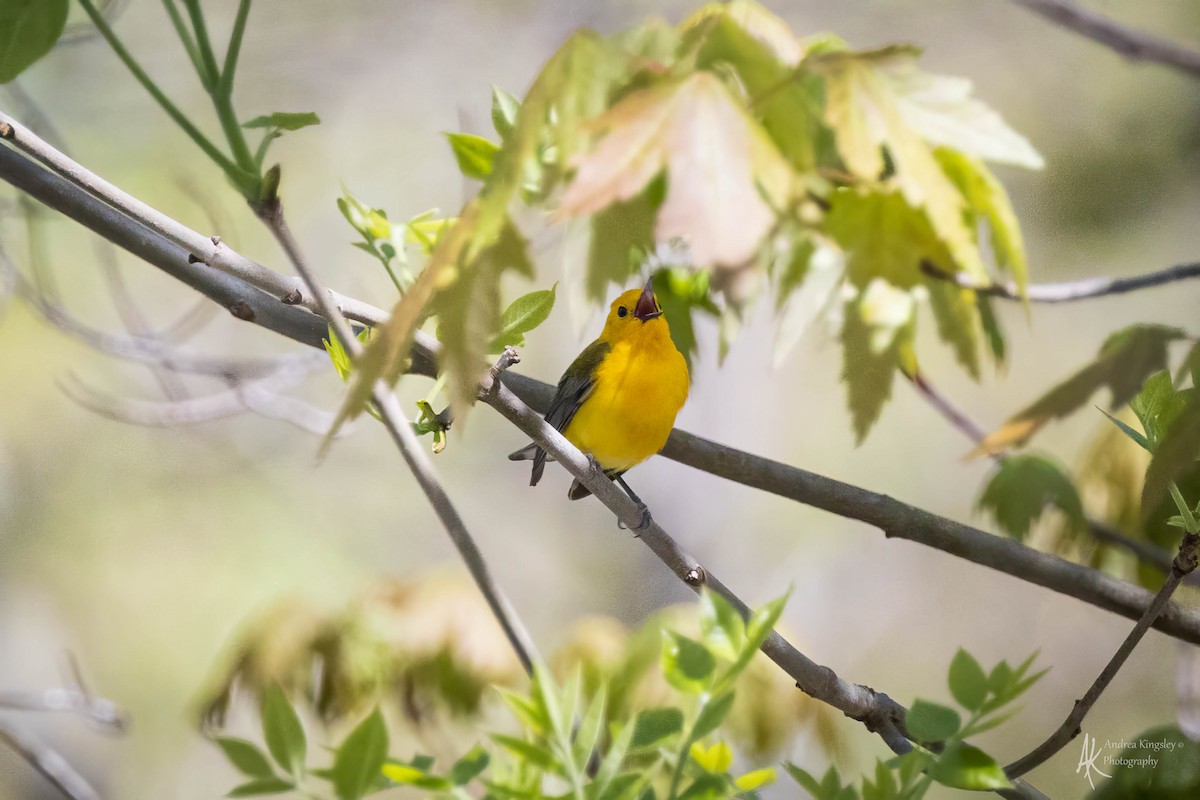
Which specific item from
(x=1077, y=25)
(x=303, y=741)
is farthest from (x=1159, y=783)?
(x=303, y=741)

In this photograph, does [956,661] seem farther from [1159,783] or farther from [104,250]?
[104,250]

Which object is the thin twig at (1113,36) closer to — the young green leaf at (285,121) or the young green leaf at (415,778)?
the young green leaf at (285,121)

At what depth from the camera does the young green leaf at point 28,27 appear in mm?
795

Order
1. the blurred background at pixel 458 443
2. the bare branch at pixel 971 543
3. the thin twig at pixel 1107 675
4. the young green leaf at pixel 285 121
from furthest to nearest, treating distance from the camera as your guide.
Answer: the blurred background at pixel 458 443 → the bare branch at pixel 971 543 → the thin twig at pixel 1107 675 → the young green leaf at pixel 285 121

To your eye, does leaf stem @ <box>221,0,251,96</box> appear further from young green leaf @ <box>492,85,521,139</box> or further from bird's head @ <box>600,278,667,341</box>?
bird's head @ <box>600,278,667,341</box>

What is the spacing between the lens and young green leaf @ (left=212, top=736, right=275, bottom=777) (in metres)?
0.56

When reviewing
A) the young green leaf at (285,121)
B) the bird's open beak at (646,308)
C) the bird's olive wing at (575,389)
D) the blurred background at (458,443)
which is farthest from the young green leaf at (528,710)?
the blurred background at (458,443)

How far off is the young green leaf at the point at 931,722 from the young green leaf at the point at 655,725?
0.55 feet

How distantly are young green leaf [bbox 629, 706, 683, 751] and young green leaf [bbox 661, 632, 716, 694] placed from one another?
9 cm

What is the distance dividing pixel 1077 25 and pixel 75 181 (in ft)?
3.60

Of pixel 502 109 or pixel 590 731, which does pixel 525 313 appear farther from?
pixel 590 731

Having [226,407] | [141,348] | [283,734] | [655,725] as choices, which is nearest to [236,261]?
[283,734]

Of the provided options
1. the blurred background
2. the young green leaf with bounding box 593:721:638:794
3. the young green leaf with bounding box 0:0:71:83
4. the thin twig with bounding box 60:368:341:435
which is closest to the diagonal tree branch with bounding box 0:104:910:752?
the young green leaf with bounding box 0:0:71:83

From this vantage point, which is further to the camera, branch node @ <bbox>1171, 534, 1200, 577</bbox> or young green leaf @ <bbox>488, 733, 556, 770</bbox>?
branch node @ <bbox>1171, 534, 1200, 577</bbox>
